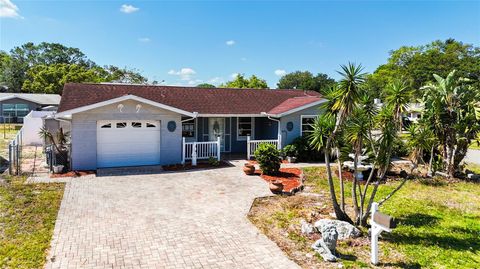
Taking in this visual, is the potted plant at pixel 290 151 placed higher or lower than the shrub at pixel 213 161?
higher

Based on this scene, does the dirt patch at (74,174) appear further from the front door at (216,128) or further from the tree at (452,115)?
the tree at (452,115)

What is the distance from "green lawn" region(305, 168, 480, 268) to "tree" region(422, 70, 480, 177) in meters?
1.78

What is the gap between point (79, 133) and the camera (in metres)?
14.6

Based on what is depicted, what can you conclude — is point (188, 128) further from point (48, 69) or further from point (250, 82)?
point (48, 69)

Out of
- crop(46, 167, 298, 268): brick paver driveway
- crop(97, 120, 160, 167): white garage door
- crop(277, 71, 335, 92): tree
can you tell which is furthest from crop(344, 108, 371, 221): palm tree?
crop(277, 71, 335, 92): tree

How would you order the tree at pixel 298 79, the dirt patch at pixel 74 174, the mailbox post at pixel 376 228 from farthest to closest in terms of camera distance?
the tree at pixel 298 79, the dirt patch at pixel 74 174, the mailbox post at pixel 376 228

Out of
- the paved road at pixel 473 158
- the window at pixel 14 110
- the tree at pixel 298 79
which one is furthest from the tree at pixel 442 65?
the window at pixel 14 110

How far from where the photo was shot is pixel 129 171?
1481 cm

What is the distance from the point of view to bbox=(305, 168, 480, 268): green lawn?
699 cm

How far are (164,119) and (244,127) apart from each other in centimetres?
643

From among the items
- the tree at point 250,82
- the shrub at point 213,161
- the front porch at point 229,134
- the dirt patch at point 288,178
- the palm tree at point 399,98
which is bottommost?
the dirt patch at point 288,178

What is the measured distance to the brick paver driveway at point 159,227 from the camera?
6590 mm

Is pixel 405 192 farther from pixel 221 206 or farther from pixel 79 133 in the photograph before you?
pixel 79 133

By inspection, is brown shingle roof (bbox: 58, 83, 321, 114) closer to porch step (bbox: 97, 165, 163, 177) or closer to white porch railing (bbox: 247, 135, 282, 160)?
white porch railing (bbox: 247, 135, 282, 160)
